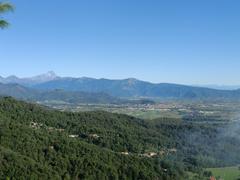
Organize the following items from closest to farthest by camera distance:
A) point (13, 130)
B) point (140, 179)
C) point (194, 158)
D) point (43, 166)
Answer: point (43, 166)
point (140, 179)
point (13, 130)
point (194, 158)

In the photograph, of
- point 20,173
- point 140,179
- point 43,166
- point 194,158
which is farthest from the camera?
point 194,158

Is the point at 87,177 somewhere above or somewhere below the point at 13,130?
below

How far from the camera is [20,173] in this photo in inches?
4646

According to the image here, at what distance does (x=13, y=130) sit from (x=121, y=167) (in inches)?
1732

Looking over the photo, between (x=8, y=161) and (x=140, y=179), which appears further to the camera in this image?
(x=140, y=179)

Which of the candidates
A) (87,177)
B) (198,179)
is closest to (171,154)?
(198,179)

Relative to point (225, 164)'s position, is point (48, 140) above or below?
above

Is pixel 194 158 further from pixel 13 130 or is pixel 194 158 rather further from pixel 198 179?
pixel 13 130

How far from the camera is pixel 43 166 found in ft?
422

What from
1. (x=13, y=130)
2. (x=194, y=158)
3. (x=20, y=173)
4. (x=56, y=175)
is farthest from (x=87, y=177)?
(x=194, y=158)

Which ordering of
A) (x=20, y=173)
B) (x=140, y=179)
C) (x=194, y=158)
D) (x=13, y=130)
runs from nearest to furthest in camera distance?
(x=20, y=173) < (x=140, y=179) < (x=13, y=130) < (x=194, y=158)

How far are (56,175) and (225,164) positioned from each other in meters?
97.1

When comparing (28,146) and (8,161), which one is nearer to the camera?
(8,161)

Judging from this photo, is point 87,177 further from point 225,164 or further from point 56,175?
point 225,164
